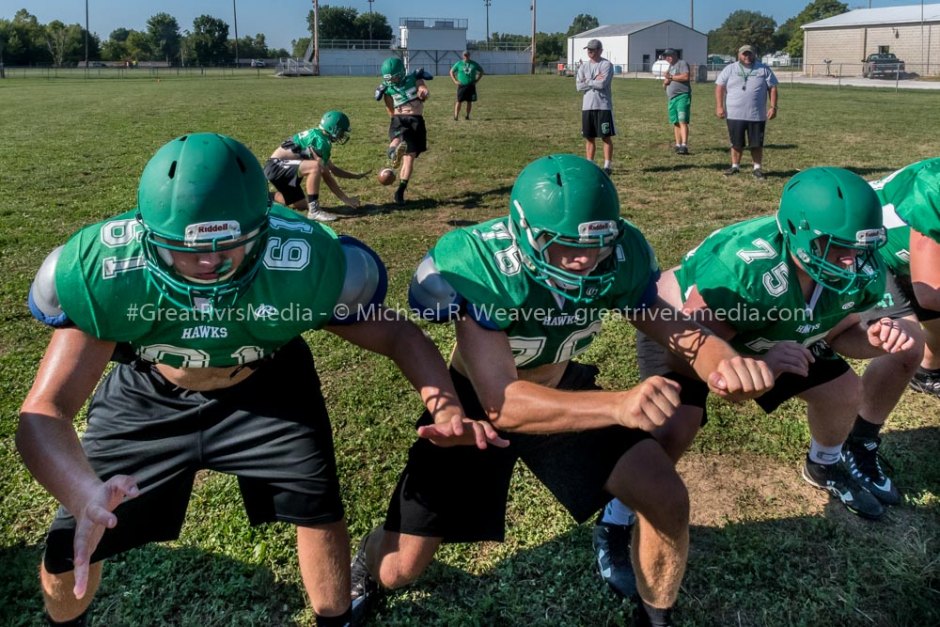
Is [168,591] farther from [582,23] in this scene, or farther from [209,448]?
[582,23]

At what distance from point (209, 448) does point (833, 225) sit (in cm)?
243

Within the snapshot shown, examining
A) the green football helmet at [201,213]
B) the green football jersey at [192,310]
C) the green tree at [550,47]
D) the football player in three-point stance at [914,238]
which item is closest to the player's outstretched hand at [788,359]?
the football player in three-point stance at [914,238]

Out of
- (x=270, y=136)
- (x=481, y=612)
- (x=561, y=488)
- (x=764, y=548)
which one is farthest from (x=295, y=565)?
(x=270, y=136)

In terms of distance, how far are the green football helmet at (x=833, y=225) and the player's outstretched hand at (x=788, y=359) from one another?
0.34m

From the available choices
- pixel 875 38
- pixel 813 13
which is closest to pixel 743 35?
pixel 813 13

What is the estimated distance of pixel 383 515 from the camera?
143 inches

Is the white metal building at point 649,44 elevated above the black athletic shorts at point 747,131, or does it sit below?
above

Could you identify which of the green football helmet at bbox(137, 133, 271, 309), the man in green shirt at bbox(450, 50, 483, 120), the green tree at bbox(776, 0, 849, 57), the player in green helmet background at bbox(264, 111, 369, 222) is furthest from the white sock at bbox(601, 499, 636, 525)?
the green tree at bbox(776, 0, 849, 57)

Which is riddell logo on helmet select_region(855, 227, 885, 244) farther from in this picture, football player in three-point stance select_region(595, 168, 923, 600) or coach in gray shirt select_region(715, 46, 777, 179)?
coach in gray shirt select_region(715, 46, 777, 179)

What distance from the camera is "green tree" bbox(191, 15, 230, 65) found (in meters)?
90.2

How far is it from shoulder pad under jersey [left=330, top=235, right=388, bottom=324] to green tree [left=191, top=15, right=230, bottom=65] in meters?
95.5

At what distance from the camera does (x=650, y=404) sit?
2275mm

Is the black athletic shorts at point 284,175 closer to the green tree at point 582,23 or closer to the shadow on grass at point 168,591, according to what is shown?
the shadow on grass at point 168,591

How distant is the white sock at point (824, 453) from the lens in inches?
146
